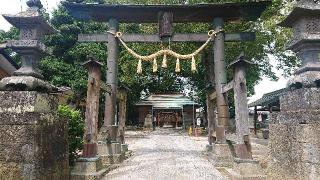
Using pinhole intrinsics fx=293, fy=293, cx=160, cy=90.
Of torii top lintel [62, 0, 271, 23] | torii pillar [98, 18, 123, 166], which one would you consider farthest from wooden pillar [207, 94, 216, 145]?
torii pillar [98, 18, 123, 166]

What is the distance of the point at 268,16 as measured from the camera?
19.3 metres

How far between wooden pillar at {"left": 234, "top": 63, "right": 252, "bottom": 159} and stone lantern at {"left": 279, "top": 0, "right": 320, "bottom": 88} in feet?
5.86

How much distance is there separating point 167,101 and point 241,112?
2722 cm

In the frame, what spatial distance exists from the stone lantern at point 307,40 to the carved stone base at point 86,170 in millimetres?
4847

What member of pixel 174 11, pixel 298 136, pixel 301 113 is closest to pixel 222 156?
pixel 298 136

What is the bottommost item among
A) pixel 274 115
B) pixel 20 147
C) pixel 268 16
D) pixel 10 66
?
pixel 20 147

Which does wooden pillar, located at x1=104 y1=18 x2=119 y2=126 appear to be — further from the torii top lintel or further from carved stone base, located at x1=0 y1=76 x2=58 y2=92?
carved stone base, located at x1=0 y1=76 x2=58 y2=92

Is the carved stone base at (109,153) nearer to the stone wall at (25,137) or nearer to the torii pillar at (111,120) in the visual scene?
the torii pillar at (111,120)

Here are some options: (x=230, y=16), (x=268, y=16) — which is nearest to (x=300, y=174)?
(x=230, y=16)

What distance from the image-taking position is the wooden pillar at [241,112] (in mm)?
7289

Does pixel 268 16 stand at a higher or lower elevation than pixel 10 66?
higher

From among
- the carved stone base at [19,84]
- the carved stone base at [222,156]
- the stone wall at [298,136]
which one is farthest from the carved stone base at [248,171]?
the carved stone base at [19,84]

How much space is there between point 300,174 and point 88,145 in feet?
16.0

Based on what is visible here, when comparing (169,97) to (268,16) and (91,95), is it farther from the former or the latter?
(91,95)
